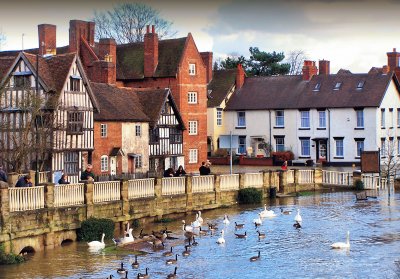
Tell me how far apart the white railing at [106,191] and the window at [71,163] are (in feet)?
41.7

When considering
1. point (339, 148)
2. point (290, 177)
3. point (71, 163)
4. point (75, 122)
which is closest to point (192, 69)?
point (339, 148)

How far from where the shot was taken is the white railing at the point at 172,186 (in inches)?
1571

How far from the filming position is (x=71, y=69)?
47.2 meters

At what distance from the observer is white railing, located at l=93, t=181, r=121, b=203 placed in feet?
114

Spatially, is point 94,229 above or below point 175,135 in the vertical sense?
below

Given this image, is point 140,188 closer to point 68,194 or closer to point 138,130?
point 68,194

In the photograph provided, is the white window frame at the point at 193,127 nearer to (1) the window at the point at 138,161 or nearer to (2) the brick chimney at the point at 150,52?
(2) the brick chimney at the point at 150,52

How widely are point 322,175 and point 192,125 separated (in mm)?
16007

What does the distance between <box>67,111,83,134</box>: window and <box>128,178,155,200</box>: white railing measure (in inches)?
435

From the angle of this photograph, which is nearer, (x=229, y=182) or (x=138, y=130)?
(x=229, y=182)

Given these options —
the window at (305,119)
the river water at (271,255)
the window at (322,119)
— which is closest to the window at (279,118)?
the window at (305,119)

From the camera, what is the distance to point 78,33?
64875 mm

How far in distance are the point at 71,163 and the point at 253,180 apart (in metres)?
11.2

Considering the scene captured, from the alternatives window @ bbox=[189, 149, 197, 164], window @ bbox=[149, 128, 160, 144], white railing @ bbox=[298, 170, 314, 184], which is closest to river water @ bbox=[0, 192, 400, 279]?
white railing @ bbox=[298, 170, 314, 184]
